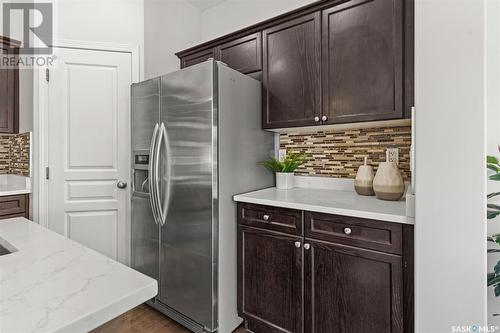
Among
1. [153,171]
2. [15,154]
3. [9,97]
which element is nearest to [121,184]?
[153,171]

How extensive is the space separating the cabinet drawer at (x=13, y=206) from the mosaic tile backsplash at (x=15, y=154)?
0.83ft

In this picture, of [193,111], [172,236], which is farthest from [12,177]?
[193,111]

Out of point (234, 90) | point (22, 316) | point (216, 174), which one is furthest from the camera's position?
point (234, 90)

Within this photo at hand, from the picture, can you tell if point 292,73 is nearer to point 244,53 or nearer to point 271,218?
point 244,53

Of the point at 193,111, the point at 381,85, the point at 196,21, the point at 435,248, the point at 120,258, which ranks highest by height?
the point at 196,21

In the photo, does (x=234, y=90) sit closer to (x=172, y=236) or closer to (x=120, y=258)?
(x=172, y=236)

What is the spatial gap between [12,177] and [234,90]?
2.47 metres

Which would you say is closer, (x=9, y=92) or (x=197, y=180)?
(x=197, y=180)

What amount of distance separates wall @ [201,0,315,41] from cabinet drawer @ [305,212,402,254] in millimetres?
1900

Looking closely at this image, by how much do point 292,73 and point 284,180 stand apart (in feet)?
2.70

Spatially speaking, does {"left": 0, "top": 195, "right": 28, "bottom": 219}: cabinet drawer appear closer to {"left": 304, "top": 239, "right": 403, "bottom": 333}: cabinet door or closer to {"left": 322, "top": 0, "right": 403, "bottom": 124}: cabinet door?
{"left": 304, "top": 239, "right": 403, "bottom": 333}: cabinet door

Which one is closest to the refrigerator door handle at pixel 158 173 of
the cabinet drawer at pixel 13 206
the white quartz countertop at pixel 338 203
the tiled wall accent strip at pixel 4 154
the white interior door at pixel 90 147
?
the white quartz countertop at pixel 338 203

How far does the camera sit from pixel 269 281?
1736 millimetres

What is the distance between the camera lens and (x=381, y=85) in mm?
1635
